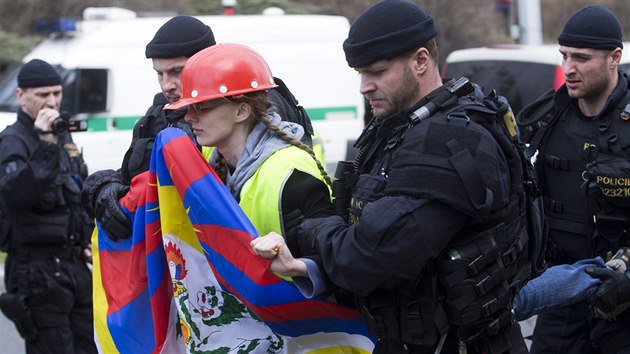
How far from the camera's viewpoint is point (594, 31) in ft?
16.8

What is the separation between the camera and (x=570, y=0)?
23.9m

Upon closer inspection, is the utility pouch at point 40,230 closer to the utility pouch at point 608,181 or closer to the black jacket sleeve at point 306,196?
the black jacket sleeve at point 306,196

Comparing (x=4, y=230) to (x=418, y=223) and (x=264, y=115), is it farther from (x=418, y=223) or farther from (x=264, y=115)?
(x=418, y=223)

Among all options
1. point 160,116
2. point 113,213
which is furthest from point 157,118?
point 113,213

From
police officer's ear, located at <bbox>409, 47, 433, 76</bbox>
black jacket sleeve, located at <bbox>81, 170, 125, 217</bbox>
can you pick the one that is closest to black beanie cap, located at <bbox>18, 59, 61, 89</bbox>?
black jacket sleeve, located at <bbox>81, 170, 125, 217</bbox>

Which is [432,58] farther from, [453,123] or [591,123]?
[591,123]

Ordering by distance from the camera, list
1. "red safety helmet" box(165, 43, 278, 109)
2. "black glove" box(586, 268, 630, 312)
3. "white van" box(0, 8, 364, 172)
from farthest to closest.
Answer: "white van" box(0, 8, 364, 172) → "black glove" box(586, 268, 630, 312) → "red safety helmet" box(165, 43, 278, 109)

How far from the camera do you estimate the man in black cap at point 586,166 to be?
487cm

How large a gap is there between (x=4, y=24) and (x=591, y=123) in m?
16.5

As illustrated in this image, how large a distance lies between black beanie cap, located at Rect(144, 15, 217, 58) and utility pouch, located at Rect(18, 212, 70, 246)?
6.77 feet

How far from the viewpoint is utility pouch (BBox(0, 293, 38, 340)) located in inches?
248

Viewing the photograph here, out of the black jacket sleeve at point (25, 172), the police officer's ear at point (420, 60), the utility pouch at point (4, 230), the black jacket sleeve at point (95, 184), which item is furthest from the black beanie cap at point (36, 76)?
the police officer's ear at point (420, 60)

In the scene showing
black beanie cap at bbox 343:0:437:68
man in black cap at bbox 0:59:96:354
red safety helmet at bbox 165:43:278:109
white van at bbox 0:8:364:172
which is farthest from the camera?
white van at bbox 0:8:364:172

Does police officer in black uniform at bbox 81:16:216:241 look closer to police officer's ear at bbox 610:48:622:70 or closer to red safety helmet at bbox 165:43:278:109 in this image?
red safety helmet at bbox 165:43:278:109
